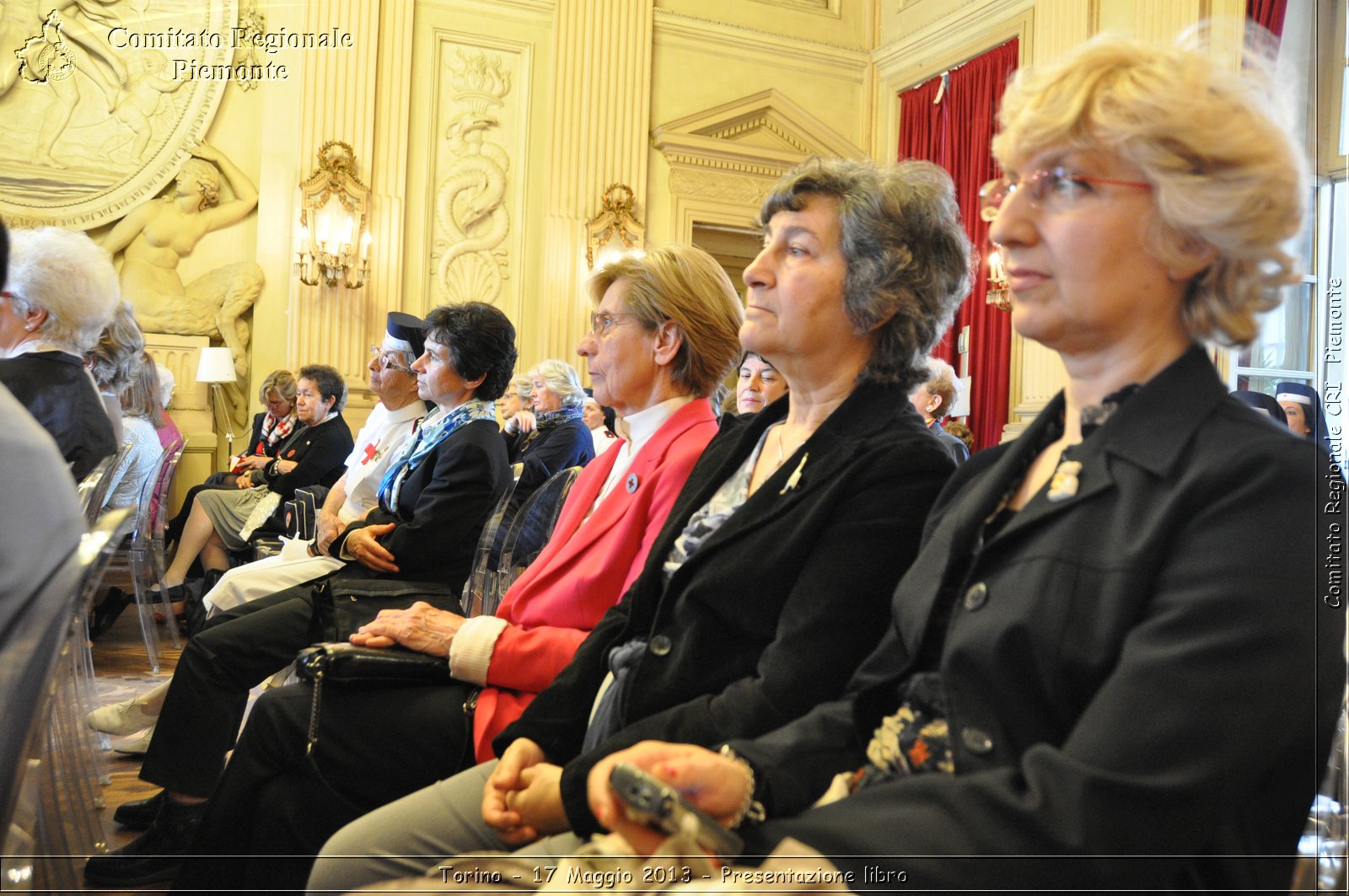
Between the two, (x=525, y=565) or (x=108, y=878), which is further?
(x=525, y=565)

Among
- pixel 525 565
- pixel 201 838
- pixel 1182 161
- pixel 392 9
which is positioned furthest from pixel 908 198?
pixel 392 9

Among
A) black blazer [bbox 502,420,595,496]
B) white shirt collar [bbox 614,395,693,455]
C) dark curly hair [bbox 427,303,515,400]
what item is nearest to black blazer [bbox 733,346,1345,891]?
white shirt collar [bbox 614,395,693,455]

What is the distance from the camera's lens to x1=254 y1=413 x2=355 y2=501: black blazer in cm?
621

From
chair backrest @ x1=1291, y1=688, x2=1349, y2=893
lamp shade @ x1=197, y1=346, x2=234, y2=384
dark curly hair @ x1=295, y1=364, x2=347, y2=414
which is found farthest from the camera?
lamp shade @ x1=197, y1=346, x2=234, y2=384

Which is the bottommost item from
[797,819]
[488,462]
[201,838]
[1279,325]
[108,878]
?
[108,878]

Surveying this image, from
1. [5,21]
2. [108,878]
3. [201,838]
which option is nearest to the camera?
[201,838]

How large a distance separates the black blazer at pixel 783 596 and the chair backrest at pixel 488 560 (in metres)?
1.19

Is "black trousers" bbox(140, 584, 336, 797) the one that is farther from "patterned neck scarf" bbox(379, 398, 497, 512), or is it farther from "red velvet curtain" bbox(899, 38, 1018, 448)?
"red velvet curtain" bbox(899, 38, 1018, 448)

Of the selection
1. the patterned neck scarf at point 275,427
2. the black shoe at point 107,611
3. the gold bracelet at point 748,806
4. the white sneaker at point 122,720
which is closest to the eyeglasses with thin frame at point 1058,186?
the gold bracelet at point 748,806

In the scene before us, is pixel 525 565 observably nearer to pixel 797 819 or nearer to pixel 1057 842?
pixel 797 819

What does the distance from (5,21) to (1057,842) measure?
9.25 meters

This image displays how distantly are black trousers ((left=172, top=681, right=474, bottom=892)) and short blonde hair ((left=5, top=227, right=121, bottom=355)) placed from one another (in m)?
1.67

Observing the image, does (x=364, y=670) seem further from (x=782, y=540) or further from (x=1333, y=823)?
(x=1333, y=823)

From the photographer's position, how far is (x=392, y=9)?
27.1 ft
